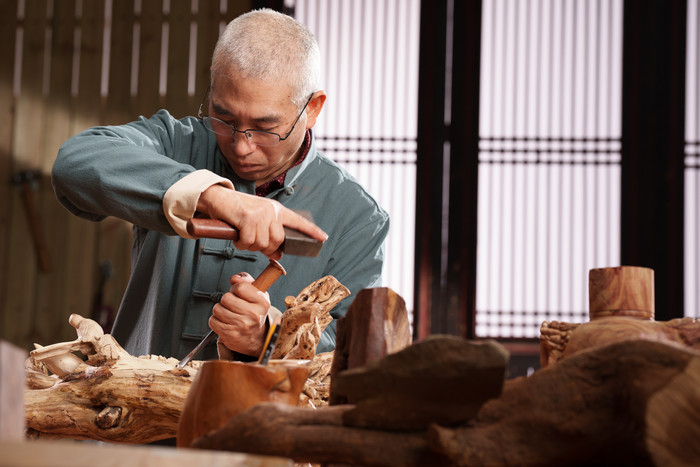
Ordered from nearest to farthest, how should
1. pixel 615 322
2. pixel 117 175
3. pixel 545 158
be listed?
pixel 615 322 < pixel 117 175 < pixel 545 158

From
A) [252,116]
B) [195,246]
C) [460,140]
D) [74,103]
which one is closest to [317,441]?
A: [252,116]

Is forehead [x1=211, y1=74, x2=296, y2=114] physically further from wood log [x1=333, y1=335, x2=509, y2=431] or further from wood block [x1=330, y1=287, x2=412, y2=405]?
wood log [x1=333, y1=335, x2=509, y2=431]

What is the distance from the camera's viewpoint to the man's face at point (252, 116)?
6.77 feet

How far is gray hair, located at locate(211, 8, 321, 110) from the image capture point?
6.81ft

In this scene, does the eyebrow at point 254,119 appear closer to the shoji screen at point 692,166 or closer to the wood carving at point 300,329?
the wood carving at point 300,329

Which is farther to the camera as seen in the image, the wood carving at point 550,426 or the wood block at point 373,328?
the wood block at point 373,328

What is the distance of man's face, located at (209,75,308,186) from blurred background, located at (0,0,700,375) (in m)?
2.63

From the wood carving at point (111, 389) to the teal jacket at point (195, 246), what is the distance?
0.45 metres

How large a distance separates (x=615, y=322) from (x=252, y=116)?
125 cm

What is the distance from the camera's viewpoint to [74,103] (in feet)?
17.2

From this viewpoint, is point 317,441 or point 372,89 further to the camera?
point 372,89

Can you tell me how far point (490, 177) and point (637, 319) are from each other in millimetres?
3771

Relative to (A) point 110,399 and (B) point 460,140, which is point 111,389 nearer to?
(A) point 110,399

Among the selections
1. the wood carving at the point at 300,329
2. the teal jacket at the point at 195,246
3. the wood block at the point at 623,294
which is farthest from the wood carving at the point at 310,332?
the wood block at the point at 623,294
